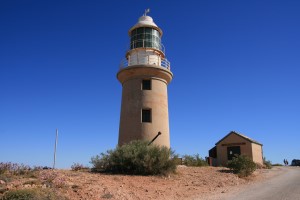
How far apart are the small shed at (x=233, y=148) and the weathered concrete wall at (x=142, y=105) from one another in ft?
33.4

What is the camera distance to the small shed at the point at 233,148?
95.1 feet

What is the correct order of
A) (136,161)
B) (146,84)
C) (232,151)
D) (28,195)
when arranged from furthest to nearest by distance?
1. (232,151)
2. (146,84)
3. (136,161)
4. (28,195)

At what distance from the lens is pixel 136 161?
14820 mm

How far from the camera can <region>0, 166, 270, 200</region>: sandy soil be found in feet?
32.8

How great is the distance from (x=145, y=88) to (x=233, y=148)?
13034 mm

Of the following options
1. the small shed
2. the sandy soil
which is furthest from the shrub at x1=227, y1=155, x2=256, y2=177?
the small shed

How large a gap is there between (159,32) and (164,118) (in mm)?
6458

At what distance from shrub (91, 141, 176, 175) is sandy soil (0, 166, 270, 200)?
0.63 meters

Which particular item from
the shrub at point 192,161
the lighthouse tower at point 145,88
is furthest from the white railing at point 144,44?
the shrub at point 192,161

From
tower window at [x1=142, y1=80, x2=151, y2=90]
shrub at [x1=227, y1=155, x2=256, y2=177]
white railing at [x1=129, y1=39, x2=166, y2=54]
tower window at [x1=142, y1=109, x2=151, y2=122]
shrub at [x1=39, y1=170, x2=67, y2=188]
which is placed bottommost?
shrub at [x1=39, y1=170, x2=67, y2=188]

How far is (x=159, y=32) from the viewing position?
74.3 ft

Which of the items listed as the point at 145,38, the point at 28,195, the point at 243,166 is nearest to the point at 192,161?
the point at 243,166

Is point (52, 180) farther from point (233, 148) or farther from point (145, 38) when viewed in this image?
point (233, 148)

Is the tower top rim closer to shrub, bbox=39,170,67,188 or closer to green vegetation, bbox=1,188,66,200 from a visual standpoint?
shrub, bbox=39,170,67,188
